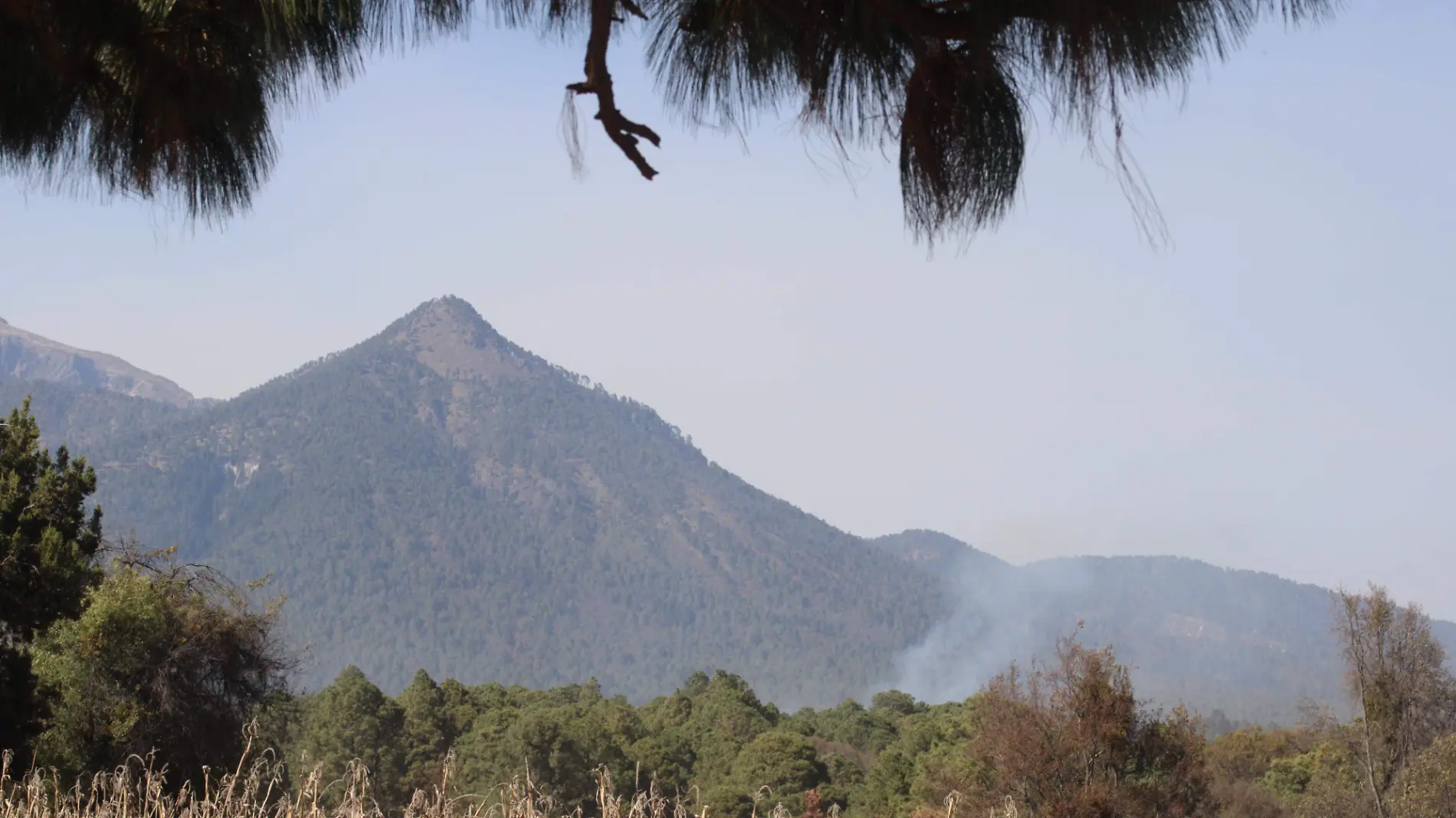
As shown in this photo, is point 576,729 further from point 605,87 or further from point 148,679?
point 605,87

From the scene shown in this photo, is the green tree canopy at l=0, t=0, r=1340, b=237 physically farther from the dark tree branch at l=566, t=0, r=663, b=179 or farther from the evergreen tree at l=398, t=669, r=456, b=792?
the evergreen tree at l=398, t=669, r=456, b=792

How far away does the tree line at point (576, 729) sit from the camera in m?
16.1

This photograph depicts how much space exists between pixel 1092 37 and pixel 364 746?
2006 inches

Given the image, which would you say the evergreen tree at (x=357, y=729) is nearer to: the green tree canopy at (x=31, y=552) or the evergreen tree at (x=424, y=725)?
the evergreen tree at (x=424, y=725)

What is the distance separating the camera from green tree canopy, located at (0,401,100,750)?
47.1ft

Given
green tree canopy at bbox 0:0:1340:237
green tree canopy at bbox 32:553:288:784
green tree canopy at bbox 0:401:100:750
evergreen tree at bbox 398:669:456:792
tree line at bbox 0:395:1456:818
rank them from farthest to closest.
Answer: evergreen tree at bbox 398:669:456:792 < green tree canopy at bbox 32:553:288:784 < tree line at bbox 0:395:1456:818 < green tree canopy at bbox 0:401:100:750 < green tree canopy at bbox 0:0:1340:237

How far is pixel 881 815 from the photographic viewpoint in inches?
1558

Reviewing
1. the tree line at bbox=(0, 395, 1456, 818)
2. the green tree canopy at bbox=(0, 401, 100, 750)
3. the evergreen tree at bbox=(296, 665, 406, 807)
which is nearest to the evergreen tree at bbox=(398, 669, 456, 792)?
the tree line at bbox=(0, 395, 1456, 818)

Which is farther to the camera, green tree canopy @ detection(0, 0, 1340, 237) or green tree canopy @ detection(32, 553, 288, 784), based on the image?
green tree canopy @ detection(32, 553, 288, 784)

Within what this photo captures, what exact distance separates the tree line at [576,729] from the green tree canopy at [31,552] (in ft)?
0.10

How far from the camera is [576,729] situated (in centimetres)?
4891

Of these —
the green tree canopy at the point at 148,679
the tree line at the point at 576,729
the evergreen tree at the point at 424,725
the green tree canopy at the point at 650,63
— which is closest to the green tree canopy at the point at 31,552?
the tree line at the point at 576,729

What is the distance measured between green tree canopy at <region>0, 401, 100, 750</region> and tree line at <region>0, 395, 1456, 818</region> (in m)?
0.03

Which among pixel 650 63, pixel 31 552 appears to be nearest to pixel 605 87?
pixel 650 63
